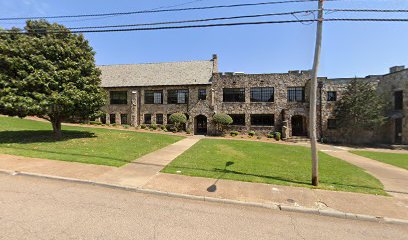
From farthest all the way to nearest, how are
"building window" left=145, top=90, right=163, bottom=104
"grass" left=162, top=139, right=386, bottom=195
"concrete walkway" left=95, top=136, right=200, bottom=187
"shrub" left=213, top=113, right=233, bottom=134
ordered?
"building window" left=145, top=90, right=163, bottom=104 → "shrub" left=213, top=113, right=233, bottom=134 → "grass" left=162, top=139, right=386, bottom=195 → "concrete walkway" left=95, top=136, right=200, bottom=187

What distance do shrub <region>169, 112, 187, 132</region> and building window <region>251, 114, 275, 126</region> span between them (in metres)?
9.19

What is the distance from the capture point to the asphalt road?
12.4 feet

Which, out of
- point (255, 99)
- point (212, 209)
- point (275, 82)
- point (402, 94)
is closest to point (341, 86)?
point (402, 94)

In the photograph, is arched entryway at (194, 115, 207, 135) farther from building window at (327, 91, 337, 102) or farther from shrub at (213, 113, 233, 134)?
building window at (327, 91, 337, 102)

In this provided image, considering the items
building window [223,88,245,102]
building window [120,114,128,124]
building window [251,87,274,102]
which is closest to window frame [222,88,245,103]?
building window [223,88,245,102]

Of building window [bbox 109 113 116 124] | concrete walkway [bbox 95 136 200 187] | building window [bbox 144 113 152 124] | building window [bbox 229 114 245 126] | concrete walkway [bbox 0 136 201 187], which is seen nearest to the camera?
concrete walkway [bbox 95 136 200 187]

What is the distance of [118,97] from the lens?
28578 millimetres

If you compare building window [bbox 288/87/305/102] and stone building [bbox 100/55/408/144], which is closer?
stone building [bbox 100/55/408/144]

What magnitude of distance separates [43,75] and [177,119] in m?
14.5

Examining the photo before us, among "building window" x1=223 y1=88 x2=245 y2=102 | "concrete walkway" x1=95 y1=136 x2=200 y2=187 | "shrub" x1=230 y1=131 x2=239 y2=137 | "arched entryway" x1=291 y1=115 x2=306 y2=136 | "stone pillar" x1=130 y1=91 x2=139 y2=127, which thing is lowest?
"concrete walkway" x1=95 y1=136 x2=200 y2=187

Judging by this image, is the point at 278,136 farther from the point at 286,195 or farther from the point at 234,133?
the point at 286,195

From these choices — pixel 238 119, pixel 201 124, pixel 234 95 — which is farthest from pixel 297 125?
pixel 201 124

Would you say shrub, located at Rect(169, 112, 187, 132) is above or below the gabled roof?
below

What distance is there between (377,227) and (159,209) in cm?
530
